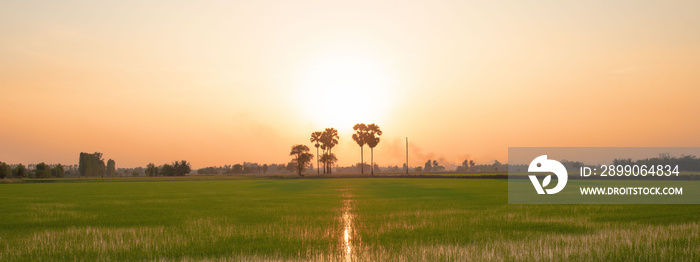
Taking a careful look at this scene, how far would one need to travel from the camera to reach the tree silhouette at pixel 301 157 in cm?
16900

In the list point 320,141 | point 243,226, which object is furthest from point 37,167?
point 243,226

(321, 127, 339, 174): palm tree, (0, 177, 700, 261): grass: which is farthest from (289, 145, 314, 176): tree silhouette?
(0, 177, 700, 261): grass

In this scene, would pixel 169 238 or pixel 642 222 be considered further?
pixel 642 222

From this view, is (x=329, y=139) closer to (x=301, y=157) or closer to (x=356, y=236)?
(x=301, y=157)

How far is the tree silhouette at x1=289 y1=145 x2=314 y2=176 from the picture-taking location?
554 feet

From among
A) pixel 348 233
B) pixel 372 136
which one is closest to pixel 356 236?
pixel 348 233

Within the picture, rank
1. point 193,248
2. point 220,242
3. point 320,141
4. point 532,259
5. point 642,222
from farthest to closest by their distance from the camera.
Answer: point 320,141 < point 642,222 < point 220,242 < point 193,248 < point 532,259

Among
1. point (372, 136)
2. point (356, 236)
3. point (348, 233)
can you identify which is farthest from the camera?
point (372, 136)

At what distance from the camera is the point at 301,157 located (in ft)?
557

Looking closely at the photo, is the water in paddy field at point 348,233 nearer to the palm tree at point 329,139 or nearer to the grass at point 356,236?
the grass at point 356,236

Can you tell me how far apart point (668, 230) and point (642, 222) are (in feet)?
9.82

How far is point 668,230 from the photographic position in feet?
60.3

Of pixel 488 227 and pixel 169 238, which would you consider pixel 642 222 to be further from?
pixel 169 238

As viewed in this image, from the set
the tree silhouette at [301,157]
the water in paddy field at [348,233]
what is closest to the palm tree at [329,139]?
the tree silhouette at [301,157]
